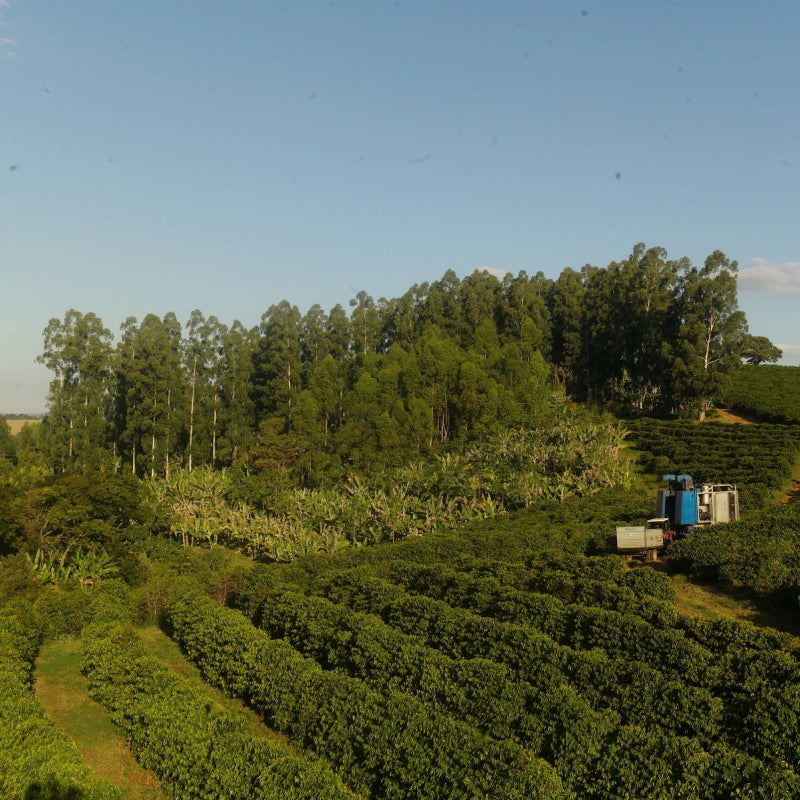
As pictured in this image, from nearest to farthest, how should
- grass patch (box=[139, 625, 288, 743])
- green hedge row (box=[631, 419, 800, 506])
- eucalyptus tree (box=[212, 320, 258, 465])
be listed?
grass patch (box=[139, 625, 288, 743]) → green hedge row (box=[631, 419, 800, 506]) → eucalyptus tree (box=[212, 320, 258, 465])

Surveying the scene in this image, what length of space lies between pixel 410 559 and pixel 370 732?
39.3 feet

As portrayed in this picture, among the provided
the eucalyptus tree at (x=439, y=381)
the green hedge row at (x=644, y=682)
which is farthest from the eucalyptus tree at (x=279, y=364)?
the green hedge row at (x=644, y=682)

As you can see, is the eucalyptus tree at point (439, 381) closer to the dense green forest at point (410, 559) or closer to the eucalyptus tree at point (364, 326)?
the dense green forest at point (410, 559)

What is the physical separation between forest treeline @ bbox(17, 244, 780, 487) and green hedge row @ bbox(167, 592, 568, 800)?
25.5 m

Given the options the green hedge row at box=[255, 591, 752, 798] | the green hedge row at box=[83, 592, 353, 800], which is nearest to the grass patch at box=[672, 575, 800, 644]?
the green hedge row at box=[255, 591, 752, 798]

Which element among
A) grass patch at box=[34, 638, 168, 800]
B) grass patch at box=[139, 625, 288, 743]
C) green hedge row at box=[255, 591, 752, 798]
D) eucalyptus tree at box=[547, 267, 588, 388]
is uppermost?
eucalyptus tree at box=[547, 267, 588, 388]

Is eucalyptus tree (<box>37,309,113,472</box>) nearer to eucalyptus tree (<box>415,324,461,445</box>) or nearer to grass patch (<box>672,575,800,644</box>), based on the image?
eucalyptus tree (<box>415,324,461,445</box>)

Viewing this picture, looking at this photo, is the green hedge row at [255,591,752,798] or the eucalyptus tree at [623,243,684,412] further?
the eucalyptus tree at [623,243,684,412]

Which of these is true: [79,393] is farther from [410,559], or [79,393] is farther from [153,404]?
[410,559]

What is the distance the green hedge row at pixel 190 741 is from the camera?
1198cm

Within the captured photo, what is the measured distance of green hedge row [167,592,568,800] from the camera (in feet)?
36.6

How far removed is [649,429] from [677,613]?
113 ft

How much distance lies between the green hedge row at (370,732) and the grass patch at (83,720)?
9.13 ft

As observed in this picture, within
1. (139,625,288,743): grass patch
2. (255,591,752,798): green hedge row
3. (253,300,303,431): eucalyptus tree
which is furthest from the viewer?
(253,300,303,431): eucalyptus tree
